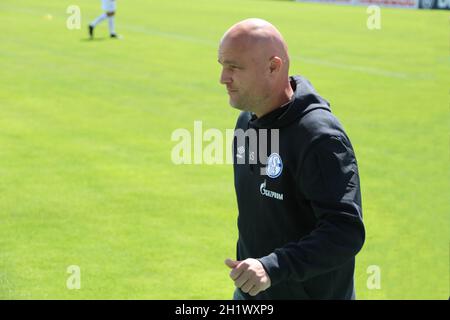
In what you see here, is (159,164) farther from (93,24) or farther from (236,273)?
(93,24)

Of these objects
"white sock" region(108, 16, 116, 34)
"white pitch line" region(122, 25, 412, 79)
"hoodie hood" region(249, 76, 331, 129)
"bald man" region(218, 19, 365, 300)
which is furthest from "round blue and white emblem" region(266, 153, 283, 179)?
"white sock" region(108, 16, 116, 34)

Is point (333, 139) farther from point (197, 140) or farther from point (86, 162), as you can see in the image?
point (197, 140)

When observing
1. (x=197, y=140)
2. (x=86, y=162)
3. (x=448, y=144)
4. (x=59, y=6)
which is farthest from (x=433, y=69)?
(x=59, y=6)

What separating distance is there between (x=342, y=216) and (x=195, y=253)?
519 centimetres

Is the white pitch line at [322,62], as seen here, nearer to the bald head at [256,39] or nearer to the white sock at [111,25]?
the white sock at [111,25]

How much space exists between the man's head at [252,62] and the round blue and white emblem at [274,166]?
285mm

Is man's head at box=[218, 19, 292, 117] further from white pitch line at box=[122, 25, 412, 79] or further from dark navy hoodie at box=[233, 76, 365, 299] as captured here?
white pitch line at box=[122, 25, 412, 79]

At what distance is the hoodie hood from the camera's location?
392 centimetres

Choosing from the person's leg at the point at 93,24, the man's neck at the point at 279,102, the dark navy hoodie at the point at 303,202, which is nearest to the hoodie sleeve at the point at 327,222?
the dark navy hoodie at the point at 303,202

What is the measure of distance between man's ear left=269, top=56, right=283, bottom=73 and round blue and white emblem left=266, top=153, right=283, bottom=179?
0.42m

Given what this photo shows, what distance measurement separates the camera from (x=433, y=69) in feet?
68.5

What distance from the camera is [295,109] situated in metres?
3.93

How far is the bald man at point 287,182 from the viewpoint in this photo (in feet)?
11.9

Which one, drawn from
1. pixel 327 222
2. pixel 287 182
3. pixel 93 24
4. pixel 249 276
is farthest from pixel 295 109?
pixel 93 24
